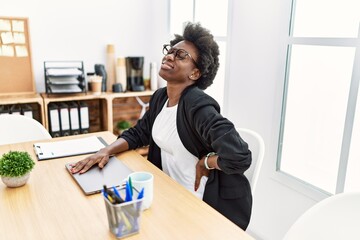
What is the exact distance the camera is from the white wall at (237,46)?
75.9 inches

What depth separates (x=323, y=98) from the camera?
176 cm

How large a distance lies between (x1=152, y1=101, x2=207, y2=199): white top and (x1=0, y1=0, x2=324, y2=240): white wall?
2.42ft

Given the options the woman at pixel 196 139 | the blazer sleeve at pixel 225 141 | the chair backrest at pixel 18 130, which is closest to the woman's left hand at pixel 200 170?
the woman at pixel 196 139

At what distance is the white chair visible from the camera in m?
0.93

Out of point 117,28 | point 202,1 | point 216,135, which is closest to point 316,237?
point 216,135

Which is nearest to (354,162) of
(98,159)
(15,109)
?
(98,159)

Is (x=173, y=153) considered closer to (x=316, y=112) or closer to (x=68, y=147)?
(x=68, y=147)

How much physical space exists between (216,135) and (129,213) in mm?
474

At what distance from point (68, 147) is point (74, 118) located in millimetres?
1192

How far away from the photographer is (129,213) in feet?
2.93

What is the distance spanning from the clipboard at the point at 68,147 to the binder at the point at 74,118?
1051mm

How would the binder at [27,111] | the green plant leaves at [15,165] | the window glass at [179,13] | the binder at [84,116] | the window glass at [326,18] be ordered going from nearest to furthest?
the green plant leaves at [15,165] < the window glass at [326,18] < the binder at [27,111] < the binder at [84,116] < the window glass at [179,13]

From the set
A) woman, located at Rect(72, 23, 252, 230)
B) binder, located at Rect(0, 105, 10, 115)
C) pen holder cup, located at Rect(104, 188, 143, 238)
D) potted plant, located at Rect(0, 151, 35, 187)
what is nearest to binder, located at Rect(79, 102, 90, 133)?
binder, located at Rect(0, 105, 10, 115)

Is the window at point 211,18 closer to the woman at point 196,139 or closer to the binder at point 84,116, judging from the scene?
the woman at point 196,139
